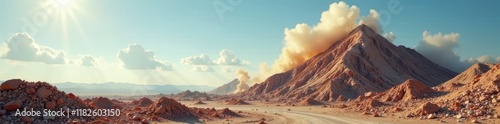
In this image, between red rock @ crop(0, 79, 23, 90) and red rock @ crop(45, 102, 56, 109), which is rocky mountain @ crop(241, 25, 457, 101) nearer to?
red rock @ crop(45, 102, 56, 109)

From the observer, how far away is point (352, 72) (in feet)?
277

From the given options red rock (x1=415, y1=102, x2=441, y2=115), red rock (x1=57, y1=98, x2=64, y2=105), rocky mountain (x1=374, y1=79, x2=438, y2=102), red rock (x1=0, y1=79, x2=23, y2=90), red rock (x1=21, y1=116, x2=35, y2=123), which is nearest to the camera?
red rock (x1=21, y1=116, x2=35, y2=123)

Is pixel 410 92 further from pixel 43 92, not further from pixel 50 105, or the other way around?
pixel 43 92

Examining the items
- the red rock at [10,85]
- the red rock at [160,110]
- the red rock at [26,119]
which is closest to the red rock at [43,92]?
the red rock at [10,85]

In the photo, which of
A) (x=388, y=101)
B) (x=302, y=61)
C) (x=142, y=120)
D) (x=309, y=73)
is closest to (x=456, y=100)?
(x=388, y=101)

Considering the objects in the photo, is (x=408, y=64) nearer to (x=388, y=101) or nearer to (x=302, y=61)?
(x=302, y=61)

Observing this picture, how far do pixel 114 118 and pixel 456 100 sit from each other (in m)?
27.4

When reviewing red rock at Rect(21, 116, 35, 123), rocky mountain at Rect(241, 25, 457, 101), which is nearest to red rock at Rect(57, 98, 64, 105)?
red rock at Rect(21, 116, 35, 123)

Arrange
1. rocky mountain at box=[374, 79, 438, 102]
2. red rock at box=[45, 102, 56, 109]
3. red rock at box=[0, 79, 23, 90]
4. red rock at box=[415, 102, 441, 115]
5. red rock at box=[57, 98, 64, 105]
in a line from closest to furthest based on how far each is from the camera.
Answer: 1. red rock at box=[45, 102, 56, 109]
2. red rock at box=[0, 79, 23, 90]
3. red rock at box=[57, 98, 64, 105]
4. red rock at box=[415, 102, 441, 115]
5. rocky mountain at box=[374, 79, 438, 102]

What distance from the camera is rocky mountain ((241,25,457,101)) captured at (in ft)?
267

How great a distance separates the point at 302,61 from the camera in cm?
11988

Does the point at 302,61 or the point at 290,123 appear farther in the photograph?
the point at 302,61

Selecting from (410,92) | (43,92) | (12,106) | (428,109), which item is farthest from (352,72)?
(12,106)

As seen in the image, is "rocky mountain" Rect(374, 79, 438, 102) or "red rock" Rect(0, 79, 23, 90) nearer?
"red rock" Rect(0, 79, 23, 90)
